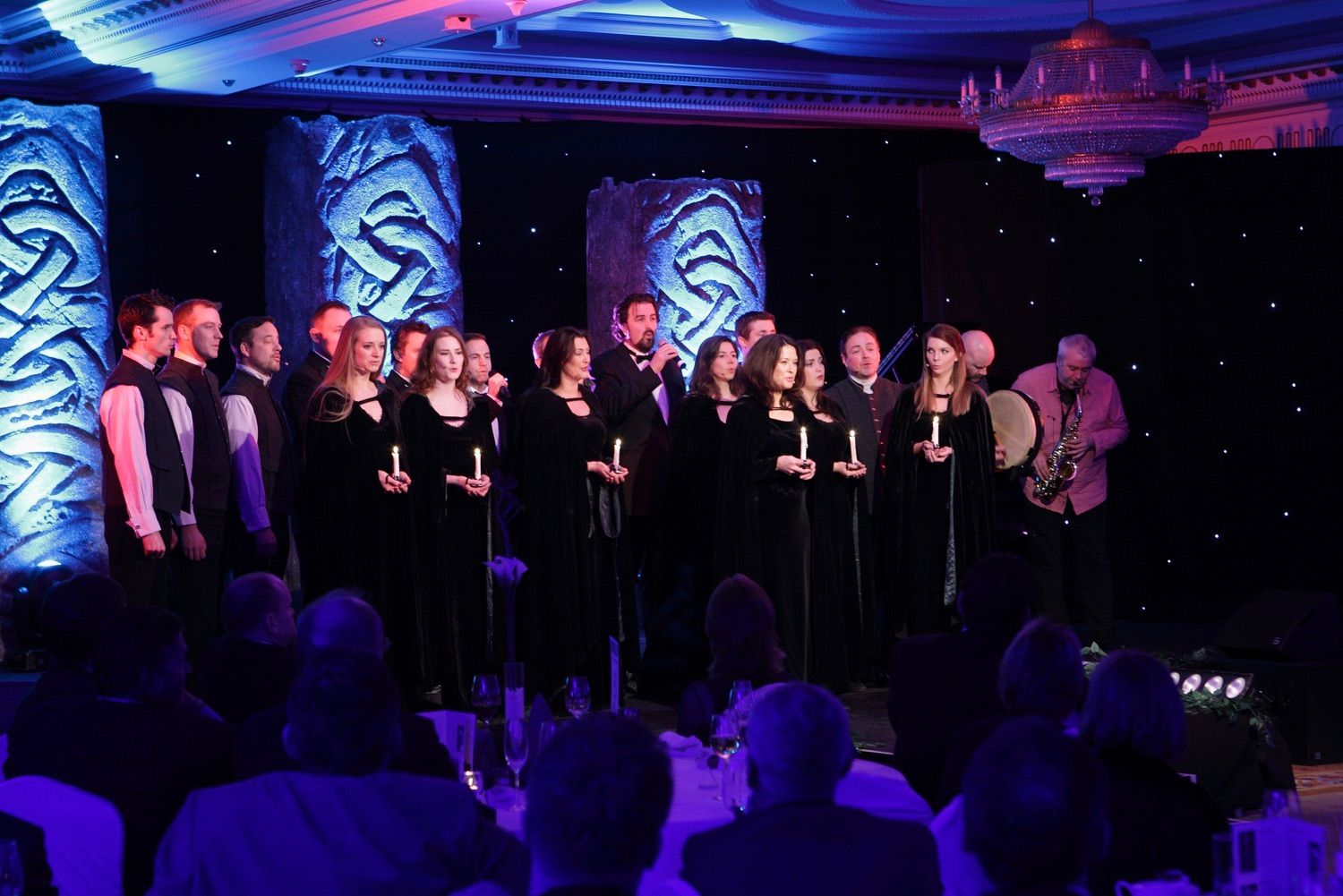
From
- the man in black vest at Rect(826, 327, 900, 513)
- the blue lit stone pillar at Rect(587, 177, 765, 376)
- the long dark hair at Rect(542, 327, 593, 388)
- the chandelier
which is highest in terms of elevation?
the chandelier

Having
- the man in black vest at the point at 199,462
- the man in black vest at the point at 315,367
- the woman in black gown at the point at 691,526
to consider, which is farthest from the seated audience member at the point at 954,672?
the man in black vest at the point at 315,367

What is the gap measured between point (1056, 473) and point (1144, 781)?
5.74 meters

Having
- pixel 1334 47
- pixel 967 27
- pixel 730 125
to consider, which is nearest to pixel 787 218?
pixel 730 125

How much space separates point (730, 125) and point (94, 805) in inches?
325

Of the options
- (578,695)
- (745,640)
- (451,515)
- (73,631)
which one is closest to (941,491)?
(451,515)

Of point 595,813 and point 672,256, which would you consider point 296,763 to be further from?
point 672,256

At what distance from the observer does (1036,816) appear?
7.14ft

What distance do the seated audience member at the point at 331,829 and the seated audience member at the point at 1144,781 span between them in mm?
1201

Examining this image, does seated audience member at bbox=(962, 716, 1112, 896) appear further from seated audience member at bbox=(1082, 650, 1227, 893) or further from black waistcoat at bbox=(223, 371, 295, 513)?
black waistcoat at bbox=(223, 371, 295, 513)

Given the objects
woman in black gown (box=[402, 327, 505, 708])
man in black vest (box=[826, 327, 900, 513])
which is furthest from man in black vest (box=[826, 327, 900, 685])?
woman in black gown (box=[402, 327, 505, 708])

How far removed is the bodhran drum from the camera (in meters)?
8.37

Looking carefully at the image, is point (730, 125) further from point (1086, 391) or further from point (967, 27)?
point (1086, 391)

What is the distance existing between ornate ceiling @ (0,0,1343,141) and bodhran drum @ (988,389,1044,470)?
232 centimetres

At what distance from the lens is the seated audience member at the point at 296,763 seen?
3.21 metres
